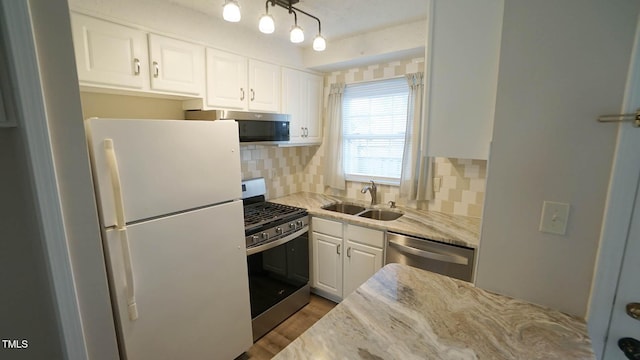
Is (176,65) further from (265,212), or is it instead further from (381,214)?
(381,214)

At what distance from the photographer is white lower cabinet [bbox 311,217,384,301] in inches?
90.7

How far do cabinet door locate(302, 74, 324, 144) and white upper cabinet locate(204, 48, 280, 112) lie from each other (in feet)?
1.38

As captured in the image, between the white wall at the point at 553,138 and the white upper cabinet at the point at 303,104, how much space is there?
199cm

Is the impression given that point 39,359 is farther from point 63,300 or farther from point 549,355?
point 549,355

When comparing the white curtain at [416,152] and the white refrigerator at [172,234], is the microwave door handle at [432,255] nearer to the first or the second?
the white curtain at [416,152]

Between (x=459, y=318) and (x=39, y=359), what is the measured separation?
156 cm

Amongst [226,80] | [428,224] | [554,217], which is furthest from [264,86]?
[554,217]

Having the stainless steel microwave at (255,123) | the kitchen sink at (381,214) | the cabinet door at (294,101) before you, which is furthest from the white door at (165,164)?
the kitchen sink at (381,214)

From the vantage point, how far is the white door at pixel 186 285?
1.40 m

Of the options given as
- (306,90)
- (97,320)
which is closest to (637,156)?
(97,320)

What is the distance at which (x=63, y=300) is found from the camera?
0.97 m

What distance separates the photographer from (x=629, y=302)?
940 mm

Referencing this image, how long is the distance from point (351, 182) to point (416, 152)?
84 cm

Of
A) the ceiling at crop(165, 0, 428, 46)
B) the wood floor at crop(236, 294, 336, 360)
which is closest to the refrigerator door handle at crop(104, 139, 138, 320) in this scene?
the wood floor at crop(236, 294, 336, 360)
